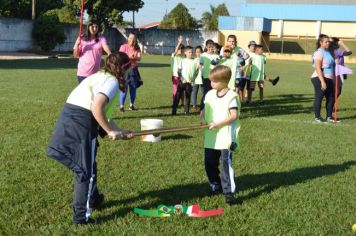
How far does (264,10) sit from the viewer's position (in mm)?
80250

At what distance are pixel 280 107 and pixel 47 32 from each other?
35.5 m

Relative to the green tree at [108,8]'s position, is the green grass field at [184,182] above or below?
below

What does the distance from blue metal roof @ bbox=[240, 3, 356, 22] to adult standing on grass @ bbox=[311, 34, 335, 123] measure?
2711 inches

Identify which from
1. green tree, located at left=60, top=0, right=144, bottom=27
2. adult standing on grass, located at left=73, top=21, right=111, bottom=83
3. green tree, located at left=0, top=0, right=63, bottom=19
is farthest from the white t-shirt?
green tree, located at left=60, top=0, right=144, bottom=27

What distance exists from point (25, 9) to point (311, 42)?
36.0 meters

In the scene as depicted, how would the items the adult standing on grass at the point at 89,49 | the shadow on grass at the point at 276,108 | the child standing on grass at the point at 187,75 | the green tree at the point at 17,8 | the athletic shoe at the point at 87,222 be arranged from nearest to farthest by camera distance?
the athletic shoe at the point at 87,222 → the adult standing on grass at the point at 89,49 → the child standing on grass at the point at 187,75 → the shadow on grass at the point at 276,108 → the green tree at the point at 17,8

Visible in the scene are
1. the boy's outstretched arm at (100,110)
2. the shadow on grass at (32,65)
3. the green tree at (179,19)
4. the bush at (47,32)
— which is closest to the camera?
the boy's outstretched arm at (100,110)

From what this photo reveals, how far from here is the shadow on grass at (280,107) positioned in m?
12.1

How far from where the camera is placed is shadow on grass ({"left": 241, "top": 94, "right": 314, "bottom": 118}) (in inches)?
478

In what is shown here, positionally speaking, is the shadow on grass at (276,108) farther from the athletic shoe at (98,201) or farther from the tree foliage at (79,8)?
the tree foliage at (79,8)

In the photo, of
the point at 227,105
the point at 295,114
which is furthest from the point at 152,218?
the point at 295,114

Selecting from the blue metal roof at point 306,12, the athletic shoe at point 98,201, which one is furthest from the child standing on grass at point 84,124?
the blue metal roof at point 306,12

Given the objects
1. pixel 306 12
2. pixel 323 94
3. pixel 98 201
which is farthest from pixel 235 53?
pixel 306 12

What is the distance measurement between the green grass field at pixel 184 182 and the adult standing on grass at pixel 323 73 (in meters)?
0.87
